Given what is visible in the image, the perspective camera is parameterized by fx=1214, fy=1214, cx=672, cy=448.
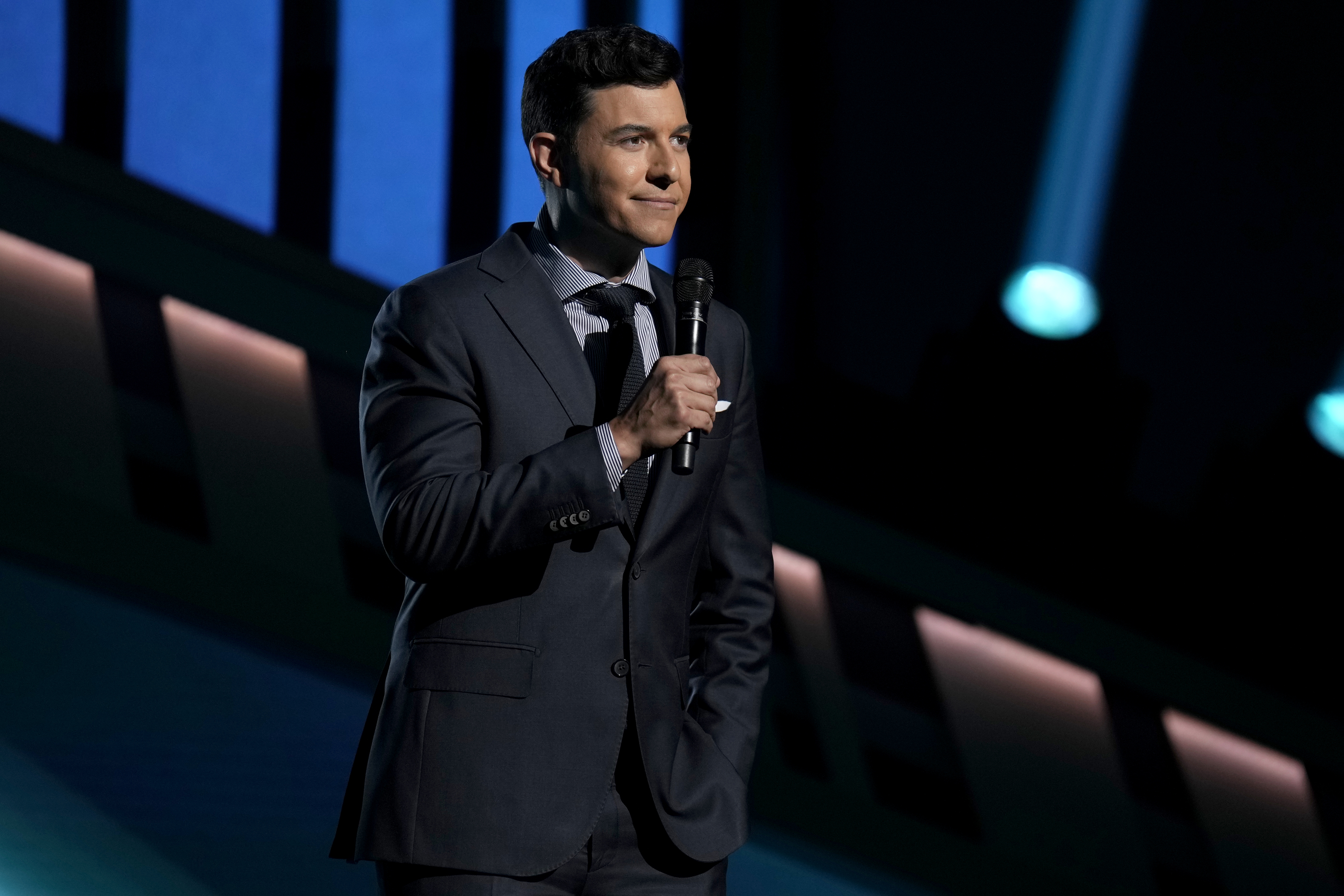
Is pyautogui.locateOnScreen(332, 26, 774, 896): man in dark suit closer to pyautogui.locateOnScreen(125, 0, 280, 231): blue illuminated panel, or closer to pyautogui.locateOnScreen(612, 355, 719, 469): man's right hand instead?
pyautogui.locateOnScreen(612, 355, 719, 469): man's right hand

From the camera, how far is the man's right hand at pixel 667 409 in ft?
3.49

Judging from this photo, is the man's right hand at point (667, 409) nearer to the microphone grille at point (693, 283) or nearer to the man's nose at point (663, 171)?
the microphone grille at point (693, 283)

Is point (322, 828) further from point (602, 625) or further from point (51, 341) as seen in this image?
point (602, 625)

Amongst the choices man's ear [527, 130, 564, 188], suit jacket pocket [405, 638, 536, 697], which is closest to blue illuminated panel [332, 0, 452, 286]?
man's ear [527, 130, 564, 188]

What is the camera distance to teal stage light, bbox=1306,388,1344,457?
286 cm

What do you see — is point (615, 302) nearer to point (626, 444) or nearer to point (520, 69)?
point (626, 444)

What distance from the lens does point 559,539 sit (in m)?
1.08

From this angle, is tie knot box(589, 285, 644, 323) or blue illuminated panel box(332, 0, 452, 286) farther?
blue illuminated panel box(332, 0, 452, 286)

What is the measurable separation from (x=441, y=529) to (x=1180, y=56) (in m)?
2.53

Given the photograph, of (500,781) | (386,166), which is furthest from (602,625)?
(386,166)

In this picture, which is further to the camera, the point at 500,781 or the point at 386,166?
the point at 386,166

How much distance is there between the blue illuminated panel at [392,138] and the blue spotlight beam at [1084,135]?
146 cm

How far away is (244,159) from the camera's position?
2.96m

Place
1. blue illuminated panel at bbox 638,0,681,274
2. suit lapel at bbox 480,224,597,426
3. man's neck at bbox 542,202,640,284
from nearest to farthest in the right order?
suit lapel at bbox 480,224,597,426, man's neck at bbox 542,202,640,284, blue illuminated panel at bbox 638,0,681,274
